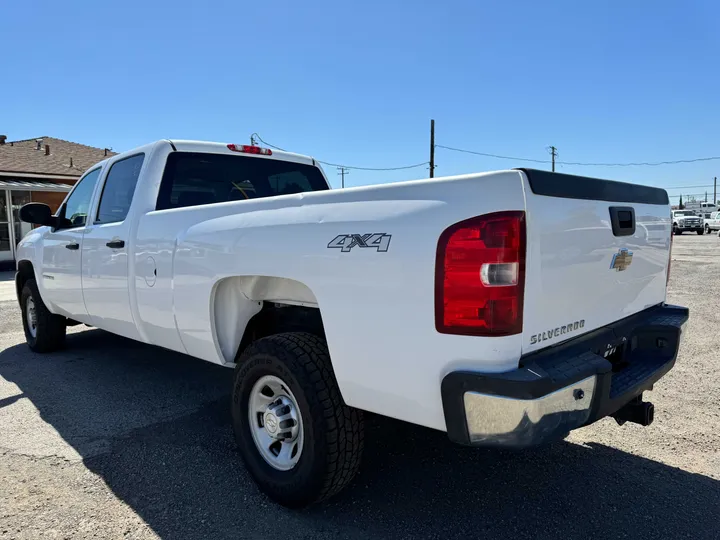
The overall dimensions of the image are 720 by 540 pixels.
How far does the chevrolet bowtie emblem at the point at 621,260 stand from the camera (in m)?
2.59

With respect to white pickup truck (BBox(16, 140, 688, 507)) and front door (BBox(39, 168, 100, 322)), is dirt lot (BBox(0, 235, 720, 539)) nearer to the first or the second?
white pickup truck (BBox(16, 140, 688, 507))

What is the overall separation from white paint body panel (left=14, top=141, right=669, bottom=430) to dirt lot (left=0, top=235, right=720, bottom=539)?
73 cm

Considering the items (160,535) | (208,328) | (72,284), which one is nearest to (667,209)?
(208,328)

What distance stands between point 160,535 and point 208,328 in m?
1.09

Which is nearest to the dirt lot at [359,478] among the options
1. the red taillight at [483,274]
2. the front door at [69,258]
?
the front door at [69,258]

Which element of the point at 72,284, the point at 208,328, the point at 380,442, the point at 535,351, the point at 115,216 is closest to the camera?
the point at 535,351

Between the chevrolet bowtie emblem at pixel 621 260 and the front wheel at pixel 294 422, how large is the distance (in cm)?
145

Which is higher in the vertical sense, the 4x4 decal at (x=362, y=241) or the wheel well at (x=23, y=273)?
the 4x4 decal at (x=362, y=241)

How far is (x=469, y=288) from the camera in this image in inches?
78.4

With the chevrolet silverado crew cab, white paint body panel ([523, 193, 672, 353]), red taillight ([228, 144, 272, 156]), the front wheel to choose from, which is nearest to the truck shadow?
the front wheel

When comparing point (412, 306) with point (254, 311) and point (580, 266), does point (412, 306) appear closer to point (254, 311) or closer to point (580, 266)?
point (580, 266)

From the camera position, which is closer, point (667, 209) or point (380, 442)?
point (667, 209)

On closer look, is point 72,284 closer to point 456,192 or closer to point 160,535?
point 160,535

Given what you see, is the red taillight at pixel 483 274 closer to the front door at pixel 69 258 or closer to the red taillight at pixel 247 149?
the red taillight at pixel 247 149
